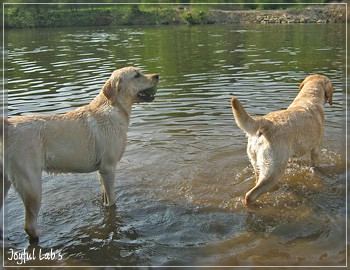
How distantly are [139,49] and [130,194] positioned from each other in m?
19.7

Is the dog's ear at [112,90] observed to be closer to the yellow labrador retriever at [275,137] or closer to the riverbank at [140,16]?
the yellow labrador retriever at [275,137]

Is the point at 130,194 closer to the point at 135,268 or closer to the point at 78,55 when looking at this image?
the point at 135,268

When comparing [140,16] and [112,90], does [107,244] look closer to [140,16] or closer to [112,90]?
[112,90]

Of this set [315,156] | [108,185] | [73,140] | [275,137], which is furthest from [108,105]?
[315,156]

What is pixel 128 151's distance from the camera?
887 cm

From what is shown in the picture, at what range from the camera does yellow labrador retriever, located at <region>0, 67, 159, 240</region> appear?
5133mm

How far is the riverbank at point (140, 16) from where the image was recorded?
4831 cm

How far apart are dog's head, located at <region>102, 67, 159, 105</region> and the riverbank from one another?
141 feet

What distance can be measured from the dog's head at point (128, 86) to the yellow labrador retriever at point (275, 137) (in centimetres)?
159

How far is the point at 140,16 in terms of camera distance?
2292 inches

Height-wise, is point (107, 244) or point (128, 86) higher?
point (128, 86)

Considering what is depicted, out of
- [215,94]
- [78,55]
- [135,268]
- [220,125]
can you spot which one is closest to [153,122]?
[220,125]

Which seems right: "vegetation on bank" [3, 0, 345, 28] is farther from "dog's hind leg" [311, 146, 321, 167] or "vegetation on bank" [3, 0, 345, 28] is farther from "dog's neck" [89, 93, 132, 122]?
"dog's neck" [89, 93, 132, 122]

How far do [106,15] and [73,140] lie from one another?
58362mm
